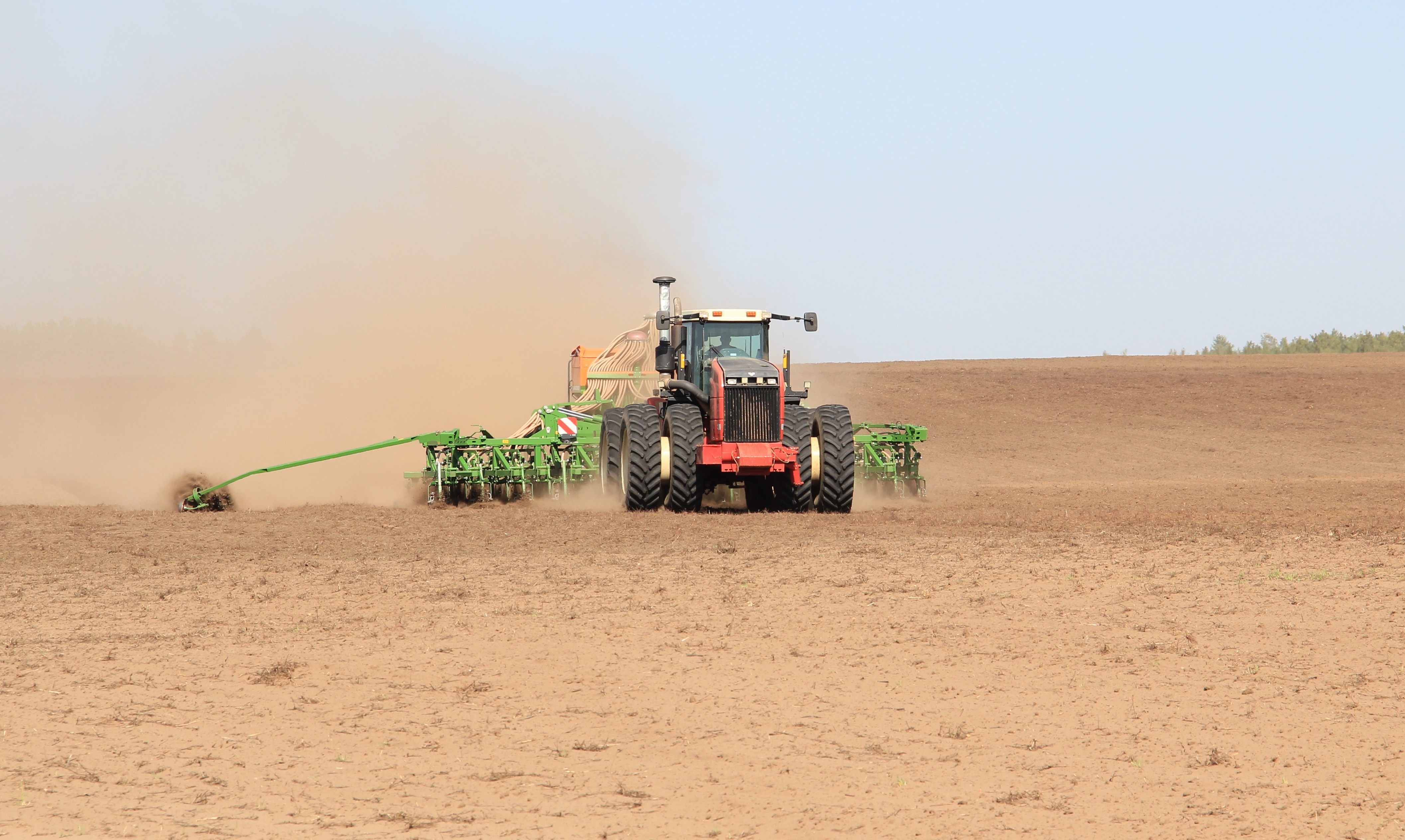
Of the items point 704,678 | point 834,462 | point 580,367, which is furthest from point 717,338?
point 704,678

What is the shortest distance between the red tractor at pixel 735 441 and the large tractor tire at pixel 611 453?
12cm

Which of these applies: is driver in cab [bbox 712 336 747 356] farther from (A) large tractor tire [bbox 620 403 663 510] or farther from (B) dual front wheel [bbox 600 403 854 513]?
(A) large tractor tire [bbox 620 403 663 510]

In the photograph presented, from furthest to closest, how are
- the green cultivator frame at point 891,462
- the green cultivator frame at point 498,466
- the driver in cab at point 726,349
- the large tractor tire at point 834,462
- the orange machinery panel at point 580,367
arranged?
the orange machinery panel at point 580,367 < the green cultivator frame at point 891,462 < the green cultivator frame at point 498,466 < the driver in cab at point 726,349 < the large tractor tire at point 834,462

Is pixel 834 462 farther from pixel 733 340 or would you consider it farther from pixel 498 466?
pixel 498 466

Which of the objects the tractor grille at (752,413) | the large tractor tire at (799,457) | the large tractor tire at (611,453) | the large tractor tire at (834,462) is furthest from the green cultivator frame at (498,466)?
the large tractor tire at (834,462)

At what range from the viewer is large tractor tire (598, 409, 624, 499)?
19.3 metres

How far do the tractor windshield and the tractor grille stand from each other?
1.11 meters

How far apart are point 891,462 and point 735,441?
386 cm

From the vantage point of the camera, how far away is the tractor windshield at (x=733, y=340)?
63.1 ft

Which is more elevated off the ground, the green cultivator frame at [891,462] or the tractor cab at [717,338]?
the tractor cab at [717,338]

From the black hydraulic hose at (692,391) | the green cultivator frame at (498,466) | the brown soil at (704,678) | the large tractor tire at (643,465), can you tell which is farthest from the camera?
the green cultivator frame at (498,466)

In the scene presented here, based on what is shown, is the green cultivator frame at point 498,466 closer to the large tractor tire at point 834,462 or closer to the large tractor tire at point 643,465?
the large tractor tire at point 643,465

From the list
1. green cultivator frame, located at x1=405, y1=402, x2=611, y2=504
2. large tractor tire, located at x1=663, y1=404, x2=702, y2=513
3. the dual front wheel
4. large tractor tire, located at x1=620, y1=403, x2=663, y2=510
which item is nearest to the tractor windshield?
the dual front wheel

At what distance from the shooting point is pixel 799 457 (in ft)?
59.4
